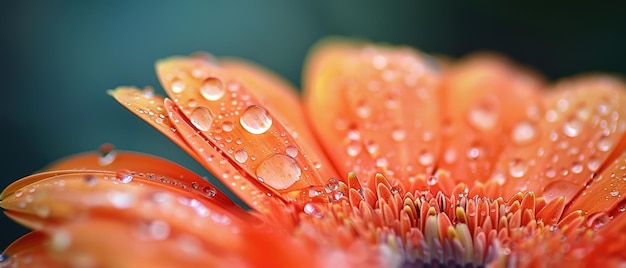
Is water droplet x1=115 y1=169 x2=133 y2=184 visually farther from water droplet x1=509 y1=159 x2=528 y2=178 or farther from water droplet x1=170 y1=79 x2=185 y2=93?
water droplet x1=509 y1=159 x2=528 y2=178

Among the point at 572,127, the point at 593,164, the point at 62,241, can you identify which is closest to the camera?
the point at 62,241

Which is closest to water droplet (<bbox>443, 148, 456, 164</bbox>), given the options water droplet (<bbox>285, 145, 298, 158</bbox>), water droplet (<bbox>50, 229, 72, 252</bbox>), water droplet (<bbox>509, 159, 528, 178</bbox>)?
water droplet (<bbox>509, 159, 528, 178</bbox>)

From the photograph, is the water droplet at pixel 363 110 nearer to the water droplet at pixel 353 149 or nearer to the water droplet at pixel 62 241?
the water droplet at pixel 353 149

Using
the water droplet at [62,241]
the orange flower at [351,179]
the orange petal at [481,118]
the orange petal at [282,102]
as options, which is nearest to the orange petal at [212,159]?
the orange flower at [351,179]

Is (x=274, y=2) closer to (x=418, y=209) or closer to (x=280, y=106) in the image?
(x=280, y=106)

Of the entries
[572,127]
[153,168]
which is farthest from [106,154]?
[572,127]

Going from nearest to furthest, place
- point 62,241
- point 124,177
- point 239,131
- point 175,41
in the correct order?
point 62,241 < point 124,177 < point 239,131 < point 175,41

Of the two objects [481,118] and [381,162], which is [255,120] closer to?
[381,162]
